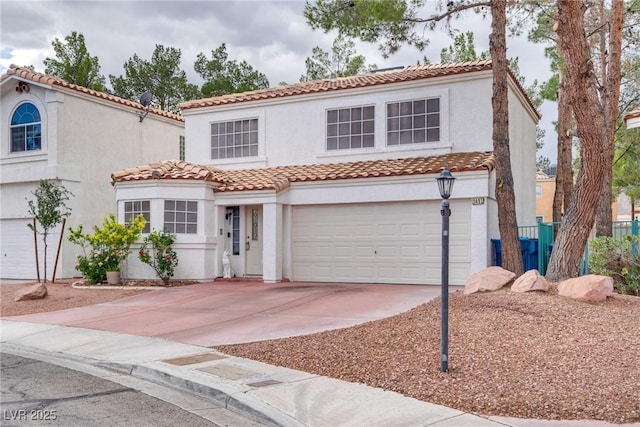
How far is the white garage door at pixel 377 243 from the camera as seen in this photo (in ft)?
49.5

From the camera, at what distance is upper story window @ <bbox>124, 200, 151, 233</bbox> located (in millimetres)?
17234

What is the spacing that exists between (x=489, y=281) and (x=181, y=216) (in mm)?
9360

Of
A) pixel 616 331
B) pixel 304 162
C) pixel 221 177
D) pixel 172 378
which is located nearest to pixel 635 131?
pixel 304 162

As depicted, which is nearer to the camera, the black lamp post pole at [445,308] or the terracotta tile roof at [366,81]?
the black lamp post pole at [445,308]

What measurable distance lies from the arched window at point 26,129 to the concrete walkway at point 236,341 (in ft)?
29.5

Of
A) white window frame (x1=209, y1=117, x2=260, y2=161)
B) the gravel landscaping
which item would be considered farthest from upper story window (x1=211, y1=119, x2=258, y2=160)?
the gravel landscaping

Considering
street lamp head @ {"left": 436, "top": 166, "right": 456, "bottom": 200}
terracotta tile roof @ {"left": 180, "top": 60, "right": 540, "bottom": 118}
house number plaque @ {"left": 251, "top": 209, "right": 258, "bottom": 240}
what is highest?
terracotta tile roof @ {"left": 180, "top": 60, "right": 540, "bottom": 118}

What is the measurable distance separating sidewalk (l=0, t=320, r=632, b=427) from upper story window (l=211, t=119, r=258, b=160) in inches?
413

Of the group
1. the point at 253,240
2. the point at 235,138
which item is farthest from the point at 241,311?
the point at 235,138

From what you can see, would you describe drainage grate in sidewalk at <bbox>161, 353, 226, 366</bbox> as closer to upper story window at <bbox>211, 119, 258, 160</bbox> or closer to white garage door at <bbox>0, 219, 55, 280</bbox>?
upper story window at <bbox>211, 119, 258, 160</bbox>

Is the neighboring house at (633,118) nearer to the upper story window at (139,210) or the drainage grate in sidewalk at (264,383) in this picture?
the drainage grate in sidewalk at (264,383)

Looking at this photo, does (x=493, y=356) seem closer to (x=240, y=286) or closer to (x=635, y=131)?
(x=240, y=286)

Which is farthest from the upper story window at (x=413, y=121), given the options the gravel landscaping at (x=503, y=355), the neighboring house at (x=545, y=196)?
the neighboring house at (x=545, y=196)

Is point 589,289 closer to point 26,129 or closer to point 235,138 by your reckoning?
point 235,138
